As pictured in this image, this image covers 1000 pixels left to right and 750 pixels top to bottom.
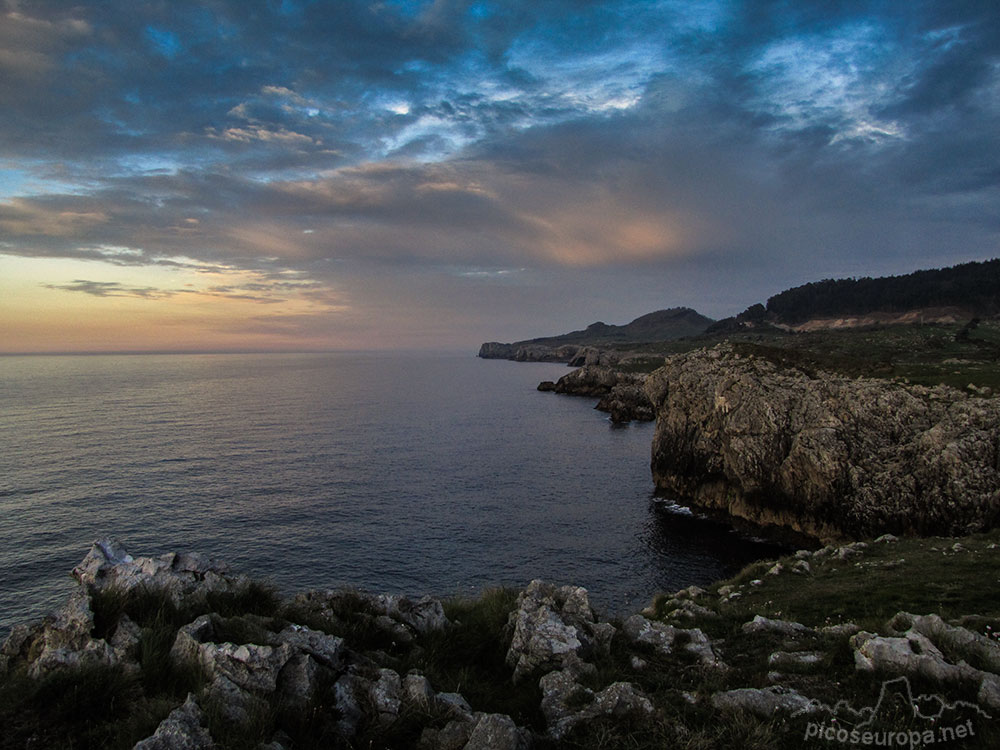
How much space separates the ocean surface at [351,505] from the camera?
36250 mm

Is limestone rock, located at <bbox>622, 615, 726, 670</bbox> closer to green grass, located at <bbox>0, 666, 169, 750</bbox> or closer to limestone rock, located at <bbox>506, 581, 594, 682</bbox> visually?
limestone rock, located at <bbox>506, 581, 594, 682</bbox>

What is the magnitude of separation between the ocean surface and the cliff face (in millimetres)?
4942

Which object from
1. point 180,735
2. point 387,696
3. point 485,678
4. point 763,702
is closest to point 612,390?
point 485,678

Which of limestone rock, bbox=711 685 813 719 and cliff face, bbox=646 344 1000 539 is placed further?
cliff face, bbox=646 344 1000 539

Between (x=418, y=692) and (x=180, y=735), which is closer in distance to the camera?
(x=180, y=735)

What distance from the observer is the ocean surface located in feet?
119

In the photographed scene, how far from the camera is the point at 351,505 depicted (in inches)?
1953

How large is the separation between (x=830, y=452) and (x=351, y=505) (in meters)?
43.1

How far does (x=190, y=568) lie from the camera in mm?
13562

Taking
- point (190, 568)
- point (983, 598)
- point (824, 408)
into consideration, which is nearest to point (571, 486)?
point (824, 408)

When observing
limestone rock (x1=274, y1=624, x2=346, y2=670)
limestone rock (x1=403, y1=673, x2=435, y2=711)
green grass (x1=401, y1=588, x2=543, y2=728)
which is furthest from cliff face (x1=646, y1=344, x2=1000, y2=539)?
limestone rock (x1=274, y1=624, x2=346, y2=670)

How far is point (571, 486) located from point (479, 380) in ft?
465

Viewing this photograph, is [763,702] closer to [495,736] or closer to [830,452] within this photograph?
[495,736]

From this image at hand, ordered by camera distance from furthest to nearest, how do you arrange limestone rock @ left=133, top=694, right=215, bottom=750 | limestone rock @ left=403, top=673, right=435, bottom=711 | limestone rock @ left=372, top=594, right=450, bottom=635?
1. limestone rock @ left=372, top=594, right=450, bottom=635
2. limestone rock @ left=403, top=673, right=435, bottom=711
3. limestone rock @ left=133, top=694, right=215, bottom=750
